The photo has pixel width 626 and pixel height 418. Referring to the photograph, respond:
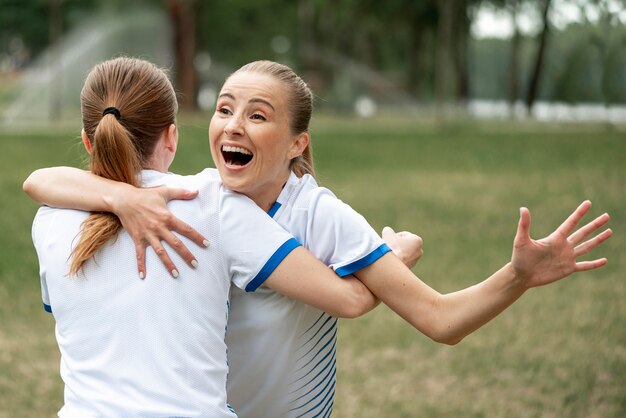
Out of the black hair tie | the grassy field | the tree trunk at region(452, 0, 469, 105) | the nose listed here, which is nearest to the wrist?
the nose

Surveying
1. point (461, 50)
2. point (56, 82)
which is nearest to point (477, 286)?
point (56, 82)

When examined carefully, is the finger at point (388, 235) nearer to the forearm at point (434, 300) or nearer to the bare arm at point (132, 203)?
the forearm at point (434, 300)

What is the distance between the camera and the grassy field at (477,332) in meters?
5.29

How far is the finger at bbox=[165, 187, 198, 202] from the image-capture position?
246 cm

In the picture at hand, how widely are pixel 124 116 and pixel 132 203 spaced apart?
0.22 m

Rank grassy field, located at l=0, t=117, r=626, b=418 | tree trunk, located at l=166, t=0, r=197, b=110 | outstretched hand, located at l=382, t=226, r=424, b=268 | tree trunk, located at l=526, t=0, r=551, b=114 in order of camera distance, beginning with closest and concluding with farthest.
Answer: outstretched hand, located at l=382, t=226, r=424, b=268, grassy field, located at l=0, t=117, r=626, b=418, tree trunk, located at l=526, t=0, r=551, b=114, tree trunk, located at l=166, t=0, r=197, b=110

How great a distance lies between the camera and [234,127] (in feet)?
8.42

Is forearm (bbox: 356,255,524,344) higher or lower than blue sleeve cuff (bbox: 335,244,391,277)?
lower

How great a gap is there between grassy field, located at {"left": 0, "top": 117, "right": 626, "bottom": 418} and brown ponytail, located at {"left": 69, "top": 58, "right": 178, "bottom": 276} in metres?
0.69

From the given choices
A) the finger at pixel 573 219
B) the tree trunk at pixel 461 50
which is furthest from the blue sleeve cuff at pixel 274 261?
the tree trunk at pixel 461 50

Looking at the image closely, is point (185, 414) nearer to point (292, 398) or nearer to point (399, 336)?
point (292, 398)

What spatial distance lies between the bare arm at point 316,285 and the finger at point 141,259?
29 cm

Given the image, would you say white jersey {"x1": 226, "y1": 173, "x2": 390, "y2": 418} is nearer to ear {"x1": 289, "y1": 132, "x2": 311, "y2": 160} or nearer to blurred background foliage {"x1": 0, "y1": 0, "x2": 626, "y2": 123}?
ear {"x1": 289, "y1": 132, "x2": 311, "y2": 160}

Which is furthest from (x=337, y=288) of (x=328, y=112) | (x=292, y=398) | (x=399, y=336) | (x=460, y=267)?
(x=328, y=112)
